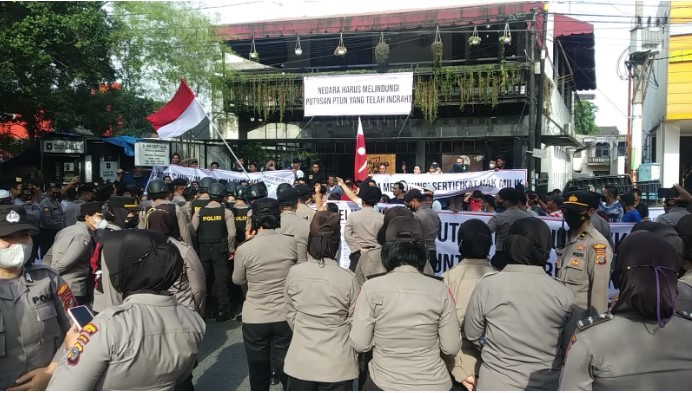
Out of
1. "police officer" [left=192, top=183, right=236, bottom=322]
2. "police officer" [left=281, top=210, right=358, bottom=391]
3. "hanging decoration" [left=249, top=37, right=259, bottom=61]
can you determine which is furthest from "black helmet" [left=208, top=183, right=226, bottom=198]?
"hanging decoration" [left=249, top=37, right=259, bottom=61]

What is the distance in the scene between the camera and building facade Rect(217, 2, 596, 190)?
52.5ft

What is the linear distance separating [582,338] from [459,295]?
1457 mm

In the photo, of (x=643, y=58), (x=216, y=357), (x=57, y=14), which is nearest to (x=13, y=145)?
(x=57, y=14)

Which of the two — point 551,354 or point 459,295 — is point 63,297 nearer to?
point 459,295

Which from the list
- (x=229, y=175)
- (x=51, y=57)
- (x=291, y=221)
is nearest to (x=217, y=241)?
(x=291, y=221)

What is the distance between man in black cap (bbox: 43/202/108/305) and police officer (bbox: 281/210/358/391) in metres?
2.33

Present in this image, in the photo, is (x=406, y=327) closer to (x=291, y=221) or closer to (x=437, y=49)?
(x=291, y=221)

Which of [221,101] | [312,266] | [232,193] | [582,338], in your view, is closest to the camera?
[582,338]

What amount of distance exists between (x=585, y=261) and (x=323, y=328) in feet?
6.78

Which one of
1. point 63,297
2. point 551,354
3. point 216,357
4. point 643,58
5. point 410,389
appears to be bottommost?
point 216,357

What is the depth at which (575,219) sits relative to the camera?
4035 mm

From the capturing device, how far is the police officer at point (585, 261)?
3754 mm

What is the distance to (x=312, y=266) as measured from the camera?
11.2 ft

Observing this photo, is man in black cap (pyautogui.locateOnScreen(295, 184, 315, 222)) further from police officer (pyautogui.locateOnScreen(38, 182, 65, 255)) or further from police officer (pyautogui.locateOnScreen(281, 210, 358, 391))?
police officer (pyautogui.locateOnScreen(38, 182, 65, 255))
